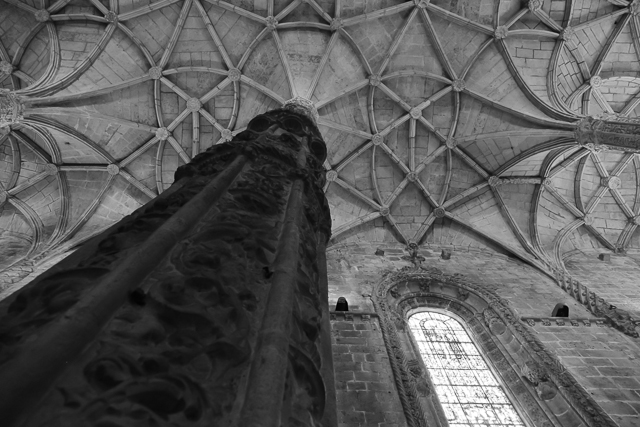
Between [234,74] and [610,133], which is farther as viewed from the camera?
[234,74]

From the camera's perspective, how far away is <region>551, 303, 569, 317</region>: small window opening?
9664 mm

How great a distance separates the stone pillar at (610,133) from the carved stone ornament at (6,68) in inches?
640

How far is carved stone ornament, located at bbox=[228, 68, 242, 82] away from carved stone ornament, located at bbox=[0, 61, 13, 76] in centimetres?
643

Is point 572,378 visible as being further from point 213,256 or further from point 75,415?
point 75,415

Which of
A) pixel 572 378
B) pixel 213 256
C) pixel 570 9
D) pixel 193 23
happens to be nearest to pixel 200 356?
pixel 213 256

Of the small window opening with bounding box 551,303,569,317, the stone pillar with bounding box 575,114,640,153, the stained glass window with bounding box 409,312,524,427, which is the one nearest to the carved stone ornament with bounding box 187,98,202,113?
the stained glass window with bounding box 409,312,524,427

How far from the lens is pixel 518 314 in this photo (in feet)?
32.1

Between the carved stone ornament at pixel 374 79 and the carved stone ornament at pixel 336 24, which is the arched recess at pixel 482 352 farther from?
the carved stone ornament at pixel 336 24

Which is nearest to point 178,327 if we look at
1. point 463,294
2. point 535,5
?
point 463,294

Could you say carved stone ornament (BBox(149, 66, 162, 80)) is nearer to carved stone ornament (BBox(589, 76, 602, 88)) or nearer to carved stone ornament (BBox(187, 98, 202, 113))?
carved stone ornament (BBox(187, 98, 202, 113))

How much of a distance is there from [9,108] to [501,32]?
1357 centimetres

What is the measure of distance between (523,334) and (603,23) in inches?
395

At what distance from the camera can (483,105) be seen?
1406 cm

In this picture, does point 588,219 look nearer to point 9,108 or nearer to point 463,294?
point 463,294
